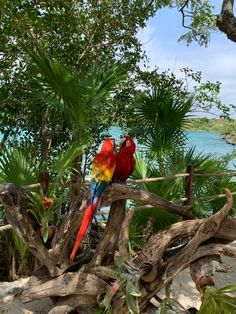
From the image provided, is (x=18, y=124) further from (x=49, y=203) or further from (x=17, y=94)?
(x=49, y=203)

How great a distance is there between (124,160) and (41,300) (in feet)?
4.01

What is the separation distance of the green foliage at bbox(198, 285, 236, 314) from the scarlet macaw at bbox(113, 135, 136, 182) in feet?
2.75

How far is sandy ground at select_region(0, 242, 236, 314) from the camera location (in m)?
2.39

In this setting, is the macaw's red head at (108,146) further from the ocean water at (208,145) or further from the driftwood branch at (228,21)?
the driftwood branch at (228,21)

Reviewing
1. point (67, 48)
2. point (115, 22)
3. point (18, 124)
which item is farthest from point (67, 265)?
point (115, 22)

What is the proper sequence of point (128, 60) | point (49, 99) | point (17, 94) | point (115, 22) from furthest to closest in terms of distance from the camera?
1. point (128, 60)
2. point (115, 22)
3. point (17, 94)
4. point (49, 99)

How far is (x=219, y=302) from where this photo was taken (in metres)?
1.73

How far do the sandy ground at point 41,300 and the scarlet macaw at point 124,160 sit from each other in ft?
3.45

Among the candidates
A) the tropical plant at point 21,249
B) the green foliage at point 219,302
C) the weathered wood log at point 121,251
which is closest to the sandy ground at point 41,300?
the tropical plant at point 21,249

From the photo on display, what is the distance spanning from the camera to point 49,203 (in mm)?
2143

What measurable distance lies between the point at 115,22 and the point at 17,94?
5.17ft

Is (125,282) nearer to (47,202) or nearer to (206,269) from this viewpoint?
(206,269)

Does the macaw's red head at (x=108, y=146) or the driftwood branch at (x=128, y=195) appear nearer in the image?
the macaw's red head at (x=108, y=146)

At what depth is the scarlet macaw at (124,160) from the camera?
217 cm
